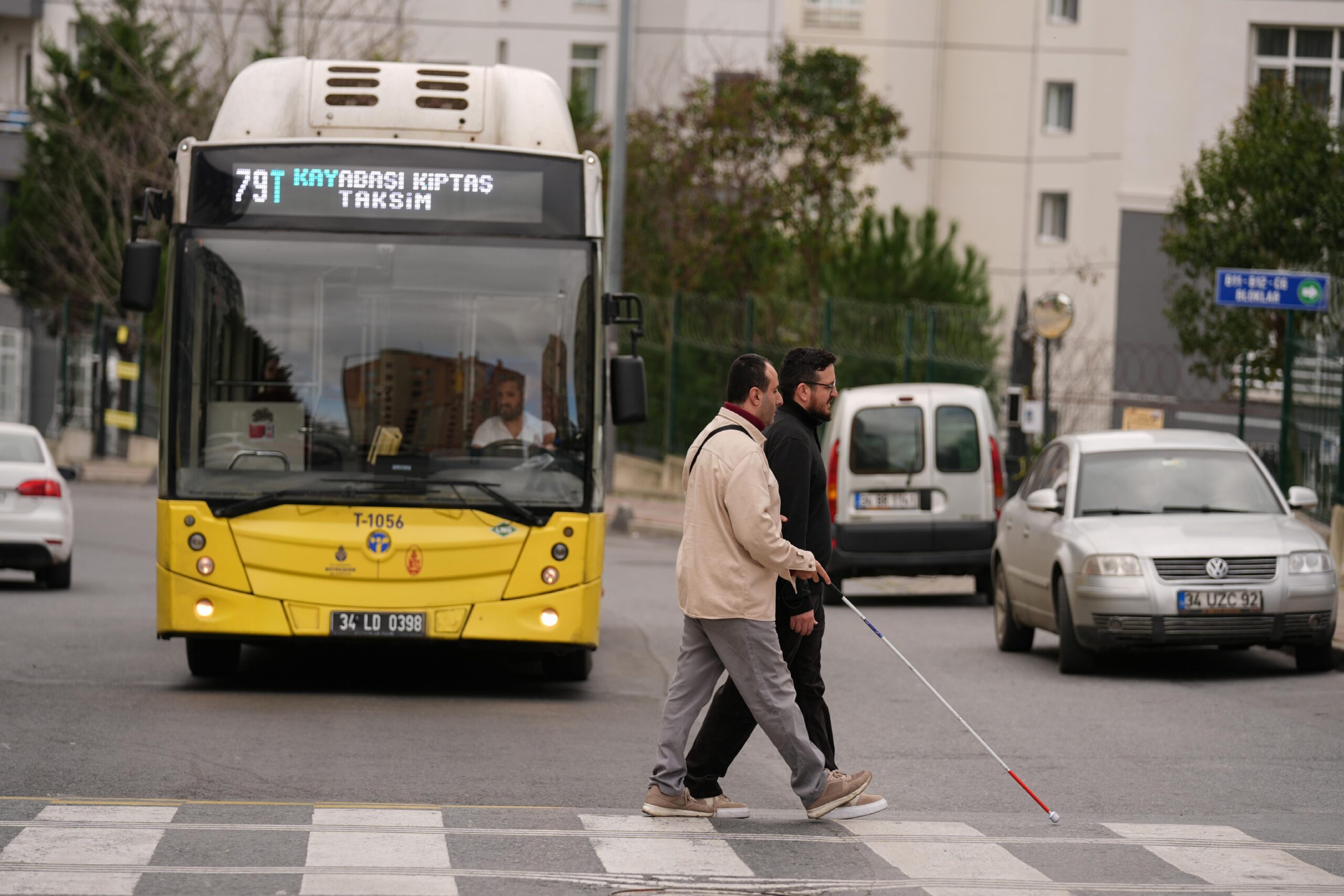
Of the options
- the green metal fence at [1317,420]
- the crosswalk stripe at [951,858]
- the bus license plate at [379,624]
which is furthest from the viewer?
the green metal fence at [1317,420]

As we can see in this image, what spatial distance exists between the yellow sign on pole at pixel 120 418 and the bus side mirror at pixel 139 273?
112ft

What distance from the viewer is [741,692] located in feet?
25.1

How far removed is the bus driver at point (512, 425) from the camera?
37.7 feet

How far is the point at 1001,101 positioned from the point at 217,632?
129 ft

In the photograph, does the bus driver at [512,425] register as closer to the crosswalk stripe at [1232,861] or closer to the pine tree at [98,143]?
the crosswalk stripe at [1232,861]

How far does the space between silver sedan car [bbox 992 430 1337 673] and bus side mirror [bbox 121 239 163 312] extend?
6.08 meters

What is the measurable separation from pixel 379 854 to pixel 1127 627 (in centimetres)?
718

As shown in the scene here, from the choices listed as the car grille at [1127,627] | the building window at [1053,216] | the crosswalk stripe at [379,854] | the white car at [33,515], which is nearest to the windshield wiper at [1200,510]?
the car grille at [1127,627]

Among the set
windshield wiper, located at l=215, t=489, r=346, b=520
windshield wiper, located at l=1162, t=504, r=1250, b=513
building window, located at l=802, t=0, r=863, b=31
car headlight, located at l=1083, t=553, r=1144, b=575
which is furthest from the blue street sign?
building window, located at l=802, t=0, r=863, b=31

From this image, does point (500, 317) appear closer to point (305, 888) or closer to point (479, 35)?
point (305, 888)

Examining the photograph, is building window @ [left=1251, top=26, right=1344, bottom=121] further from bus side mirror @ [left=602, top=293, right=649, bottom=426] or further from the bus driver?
the bus driver

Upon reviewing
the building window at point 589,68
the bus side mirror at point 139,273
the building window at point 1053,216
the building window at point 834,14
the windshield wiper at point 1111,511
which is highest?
the building window at point 834,14

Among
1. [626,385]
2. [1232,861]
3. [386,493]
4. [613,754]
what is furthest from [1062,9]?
[1232,861]

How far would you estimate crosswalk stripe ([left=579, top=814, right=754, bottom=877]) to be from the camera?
6777 mm
